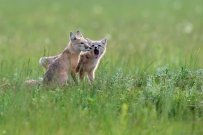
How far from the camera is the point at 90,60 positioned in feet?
38.6

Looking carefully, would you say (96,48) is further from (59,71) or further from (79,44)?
(59,71)

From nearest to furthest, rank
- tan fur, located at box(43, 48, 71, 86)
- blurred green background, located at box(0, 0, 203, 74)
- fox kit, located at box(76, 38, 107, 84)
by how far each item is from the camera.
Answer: tan fur, located at box(43, 48, 71, 86), fox kit, located at box(76, 38, 107, 84), blurred green background, located at box(0, 0, 203, 74)

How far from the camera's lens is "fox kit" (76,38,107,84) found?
11656mm

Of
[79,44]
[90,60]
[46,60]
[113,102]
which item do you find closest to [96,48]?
[90,60]

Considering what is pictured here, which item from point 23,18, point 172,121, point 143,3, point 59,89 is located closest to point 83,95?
point 59,89

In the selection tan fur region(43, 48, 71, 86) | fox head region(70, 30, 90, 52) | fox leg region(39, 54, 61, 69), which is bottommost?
tan fur region(43, 48, 71, 86)

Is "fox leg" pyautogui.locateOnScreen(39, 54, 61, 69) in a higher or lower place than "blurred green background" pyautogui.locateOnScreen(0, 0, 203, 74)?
lower

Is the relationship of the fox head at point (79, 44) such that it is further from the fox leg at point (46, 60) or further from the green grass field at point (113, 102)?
the fox leg at point (46, 60)

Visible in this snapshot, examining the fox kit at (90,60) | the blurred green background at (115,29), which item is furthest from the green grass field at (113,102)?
the blurred green background at (115,29)

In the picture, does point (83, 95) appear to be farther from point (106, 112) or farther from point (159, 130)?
point (159, 130)

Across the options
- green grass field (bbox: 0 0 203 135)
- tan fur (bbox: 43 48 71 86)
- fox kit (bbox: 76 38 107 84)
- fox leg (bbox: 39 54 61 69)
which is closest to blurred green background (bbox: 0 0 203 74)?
green grass field (bbox: 0 0 203 135)

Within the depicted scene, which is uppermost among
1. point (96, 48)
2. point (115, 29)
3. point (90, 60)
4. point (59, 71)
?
point (115, 29)

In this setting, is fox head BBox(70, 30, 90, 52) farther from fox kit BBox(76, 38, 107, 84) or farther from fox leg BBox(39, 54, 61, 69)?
fox leg BBox(39, 54, 61, 69)

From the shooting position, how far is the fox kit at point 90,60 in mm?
11656
